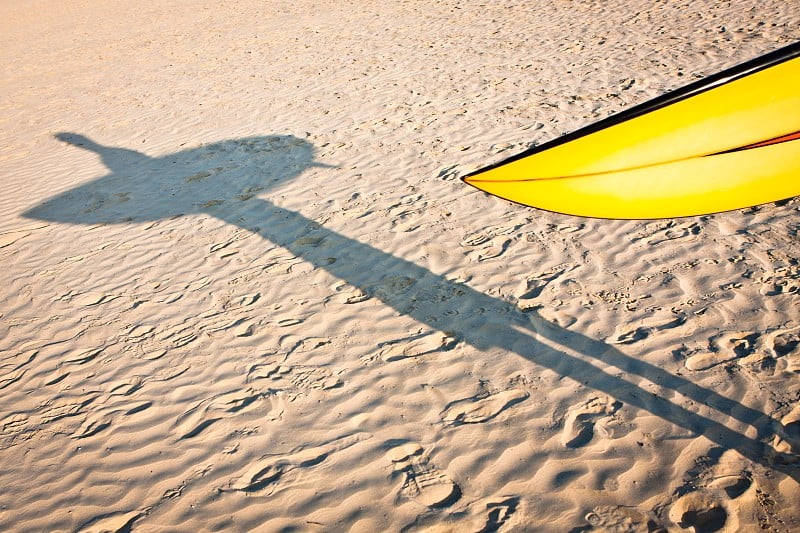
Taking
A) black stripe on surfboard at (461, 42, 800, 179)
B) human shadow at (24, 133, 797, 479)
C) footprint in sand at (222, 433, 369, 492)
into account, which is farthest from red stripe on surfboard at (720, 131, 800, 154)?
footprint in sand at (222, 433, 369, 492)

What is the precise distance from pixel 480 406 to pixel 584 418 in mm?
587

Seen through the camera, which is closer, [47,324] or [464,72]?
[47,324]

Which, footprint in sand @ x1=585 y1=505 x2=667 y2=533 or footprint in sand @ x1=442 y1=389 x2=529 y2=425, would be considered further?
footprint in sand @ x1=442 y1=389 x2=529 y2=425

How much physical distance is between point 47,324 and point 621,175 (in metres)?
4.58

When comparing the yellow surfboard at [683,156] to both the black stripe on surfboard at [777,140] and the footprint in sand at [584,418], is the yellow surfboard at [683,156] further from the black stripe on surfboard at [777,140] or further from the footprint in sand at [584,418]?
the footprint in sand at [584,418]

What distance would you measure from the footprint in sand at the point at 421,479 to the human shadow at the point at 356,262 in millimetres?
938

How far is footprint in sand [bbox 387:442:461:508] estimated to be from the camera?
255 cm

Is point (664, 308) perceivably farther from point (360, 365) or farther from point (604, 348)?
point (360, 365)

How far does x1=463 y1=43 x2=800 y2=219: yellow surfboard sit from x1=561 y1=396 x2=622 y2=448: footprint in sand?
109 cm

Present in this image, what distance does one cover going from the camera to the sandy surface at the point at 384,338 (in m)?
2.60

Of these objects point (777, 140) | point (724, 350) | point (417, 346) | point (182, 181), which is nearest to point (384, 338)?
point (417, 346)

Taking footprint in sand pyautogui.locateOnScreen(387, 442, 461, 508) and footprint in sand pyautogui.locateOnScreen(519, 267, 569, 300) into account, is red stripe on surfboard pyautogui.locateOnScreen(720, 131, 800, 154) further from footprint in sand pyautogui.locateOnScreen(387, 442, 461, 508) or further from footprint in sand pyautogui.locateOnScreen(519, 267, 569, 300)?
footprint in sand pyautogui.locateOnScreen(387, 442, 461, 508)

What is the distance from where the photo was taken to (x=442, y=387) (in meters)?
3.18

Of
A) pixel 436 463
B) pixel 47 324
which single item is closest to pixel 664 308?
pixel 436 463
